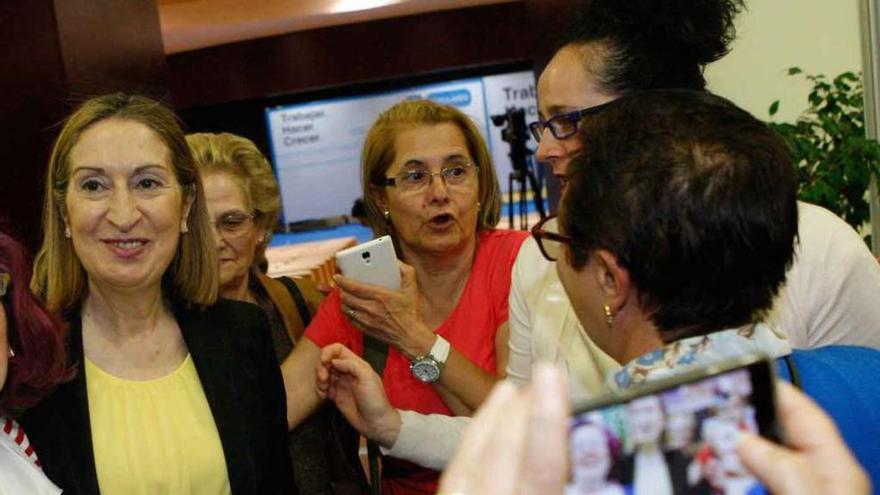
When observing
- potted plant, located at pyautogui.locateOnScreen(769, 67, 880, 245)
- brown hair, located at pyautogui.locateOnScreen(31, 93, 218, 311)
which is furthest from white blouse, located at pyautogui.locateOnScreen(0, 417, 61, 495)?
potted plant, located at pyautogui.locateOnScreen(769, 67, 880, 245)

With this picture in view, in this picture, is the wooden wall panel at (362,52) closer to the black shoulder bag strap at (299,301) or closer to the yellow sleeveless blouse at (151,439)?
the black shoulder bag strap at (299,301)

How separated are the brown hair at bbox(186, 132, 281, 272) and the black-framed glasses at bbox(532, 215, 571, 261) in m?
1.21

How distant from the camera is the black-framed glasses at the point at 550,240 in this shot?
1.20 meters

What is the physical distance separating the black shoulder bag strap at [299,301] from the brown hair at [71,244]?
1.56ft

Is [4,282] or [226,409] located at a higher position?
[4,282]

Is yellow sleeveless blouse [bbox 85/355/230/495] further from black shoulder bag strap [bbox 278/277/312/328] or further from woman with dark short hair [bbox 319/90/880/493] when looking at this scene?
woman with dark short hair [bbox 319/90/880/493]

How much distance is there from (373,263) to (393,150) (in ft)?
1.16

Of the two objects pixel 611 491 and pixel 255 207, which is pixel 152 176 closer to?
pixel 255 207

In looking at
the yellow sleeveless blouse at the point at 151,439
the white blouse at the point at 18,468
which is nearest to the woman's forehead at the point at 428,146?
the yellow sleeveless blouse at the point at 151,439

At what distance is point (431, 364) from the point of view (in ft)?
6.79

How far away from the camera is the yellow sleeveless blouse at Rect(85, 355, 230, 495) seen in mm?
1744

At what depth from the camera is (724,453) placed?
27.6 inches

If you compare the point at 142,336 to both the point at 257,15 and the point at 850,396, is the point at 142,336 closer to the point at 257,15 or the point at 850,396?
the point at 850,396

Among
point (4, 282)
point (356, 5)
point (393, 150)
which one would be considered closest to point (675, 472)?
point (4, 282)
